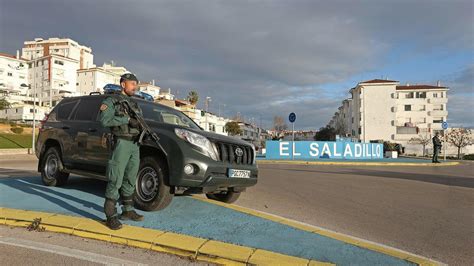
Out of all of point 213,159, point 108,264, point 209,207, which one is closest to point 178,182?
point 213,159

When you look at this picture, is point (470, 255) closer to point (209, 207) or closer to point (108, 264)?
point (209, 207)

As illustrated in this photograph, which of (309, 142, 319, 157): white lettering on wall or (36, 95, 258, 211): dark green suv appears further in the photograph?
(309, 142, 319, 157): white lettering on wall

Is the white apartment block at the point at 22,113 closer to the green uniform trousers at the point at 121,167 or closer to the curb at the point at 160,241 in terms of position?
the curb at the point at 160,241

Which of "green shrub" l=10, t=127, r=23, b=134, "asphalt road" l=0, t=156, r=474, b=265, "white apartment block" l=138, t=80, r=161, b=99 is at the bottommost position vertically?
"asphalt road" l=0, t=156, r=474, b=265

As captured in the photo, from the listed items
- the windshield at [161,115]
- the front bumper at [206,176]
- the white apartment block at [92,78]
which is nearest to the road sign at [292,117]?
the windshield at [161,115]

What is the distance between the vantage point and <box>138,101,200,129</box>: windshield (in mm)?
6012

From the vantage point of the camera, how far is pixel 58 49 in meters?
113

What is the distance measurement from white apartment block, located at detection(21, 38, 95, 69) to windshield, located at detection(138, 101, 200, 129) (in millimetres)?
116837

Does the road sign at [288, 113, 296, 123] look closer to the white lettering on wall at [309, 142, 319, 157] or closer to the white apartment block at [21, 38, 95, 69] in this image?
the white lettering on wall at [309, 142, 319, 157]

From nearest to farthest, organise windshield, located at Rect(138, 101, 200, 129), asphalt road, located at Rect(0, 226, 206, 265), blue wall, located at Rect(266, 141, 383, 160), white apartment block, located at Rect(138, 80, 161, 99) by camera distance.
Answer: asphalt road, located at Rect(0, 226, 206, 265) < windshield, located at Rect(138, 101, 200, 129) < blue wall, located at Rect(266, 141, 383, 160) < white apartment block, located at Rect(138, 80, 161, 99)

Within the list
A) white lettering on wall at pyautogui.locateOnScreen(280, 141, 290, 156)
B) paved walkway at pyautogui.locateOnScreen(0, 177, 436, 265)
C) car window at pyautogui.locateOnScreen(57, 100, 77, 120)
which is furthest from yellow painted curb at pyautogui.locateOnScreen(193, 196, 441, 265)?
white lettering on wall at pyautogui.locateOnScreen(280, 141, 290, 156)

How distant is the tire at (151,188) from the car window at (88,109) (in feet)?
5.25

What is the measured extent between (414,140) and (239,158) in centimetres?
7312

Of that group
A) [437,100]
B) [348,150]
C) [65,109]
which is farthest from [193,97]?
[65,109]
